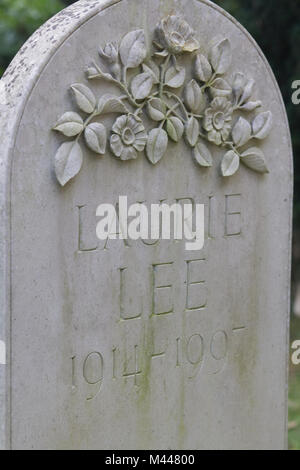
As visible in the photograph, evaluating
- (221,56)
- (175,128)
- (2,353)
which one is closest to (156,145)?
(175,128)

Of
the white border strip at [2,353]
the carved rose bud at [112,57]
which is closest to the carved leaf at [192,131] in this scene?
the carved rose bud at [112,57]

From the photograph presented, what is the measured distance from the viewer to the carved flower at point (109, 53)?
8.03 feet

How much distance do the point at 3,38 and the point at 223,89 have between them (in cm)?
300

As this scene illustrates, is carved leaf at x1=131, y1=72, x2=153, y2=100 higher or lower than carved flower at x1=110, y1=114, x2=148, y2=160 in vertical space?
higher

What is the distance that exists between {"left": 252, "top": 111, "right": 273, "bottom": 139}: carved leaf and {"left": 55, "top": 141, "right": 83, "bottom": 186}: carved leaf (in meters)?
0.81

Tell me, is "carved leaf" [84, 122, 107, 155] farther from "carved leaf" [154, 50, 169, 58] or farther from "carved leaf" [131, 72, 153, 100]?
"carved leaf" [154, 50, 169, 58]

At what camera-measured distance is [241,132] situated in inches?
113

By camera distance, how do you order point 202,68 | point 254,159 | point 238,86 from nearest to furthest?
point 202,68, point 238,86, point 254,159

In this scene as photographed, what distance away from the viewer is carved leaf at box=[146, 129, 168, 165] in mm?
2613

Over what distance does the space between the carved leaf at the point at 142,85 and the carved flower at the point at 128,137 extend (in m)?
0.08

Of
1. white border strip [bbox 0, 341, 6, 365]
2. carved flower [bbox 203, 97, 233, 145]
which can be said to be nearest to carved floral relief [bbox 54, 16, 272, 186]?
carved flower [bbox 203, 97, 233, 145]

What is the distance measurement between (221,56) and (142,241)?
0.72 metres

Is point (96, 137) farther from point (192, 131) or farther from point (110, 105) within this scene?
point (192, 131)
